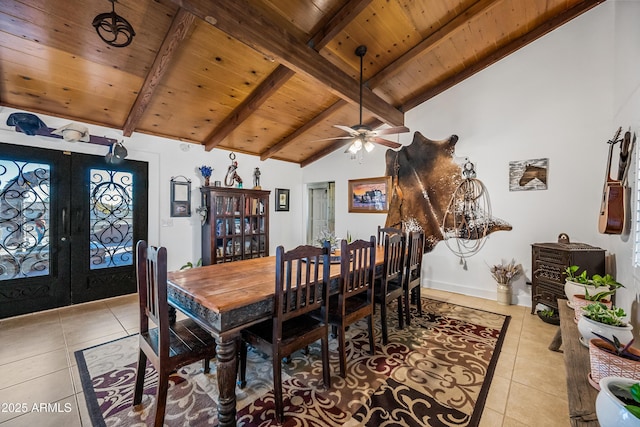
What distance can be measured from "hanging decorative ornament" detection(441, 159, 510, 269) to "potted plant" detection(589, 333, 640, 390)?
292 cm

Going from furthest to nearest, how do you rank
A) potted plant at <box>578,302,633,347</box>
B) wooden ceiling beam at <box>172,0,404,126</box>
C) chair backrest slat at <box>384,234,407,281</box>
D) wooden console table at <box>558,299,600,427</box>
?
chair backrest slat at <box>384,234,407,281</box> < wooden ceiling beam at <box>172,0,404,126</box> < potted plant at <box>578,302,633,347</box> < wooden console table at <box>558,299,600,427</box>

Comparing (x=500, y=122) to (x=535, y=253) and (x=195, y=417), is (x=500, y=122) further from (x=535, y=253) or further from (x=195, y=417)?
(x=195, y=417)

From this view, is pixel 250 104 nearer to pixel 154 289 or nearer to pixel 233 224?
pixel 233 224

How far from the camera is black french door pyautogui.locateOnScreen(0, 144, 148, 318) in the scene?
311 centimetres

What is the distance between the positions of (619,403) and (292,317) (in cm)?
150

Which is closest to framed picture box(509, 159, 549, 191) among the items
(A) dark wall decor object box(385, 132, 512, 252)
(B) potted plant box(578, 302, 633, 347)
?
(A) dark wall decor object box(385, 132, 512, 252)

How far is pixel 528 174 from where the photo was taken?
3600 millimetres

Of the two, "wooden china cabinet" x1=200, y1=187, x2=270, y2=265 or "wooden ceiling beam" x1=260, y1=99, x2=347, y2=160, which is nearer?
"wooden ceiling beam" x1=260, y1=99, x2=347, y2=160

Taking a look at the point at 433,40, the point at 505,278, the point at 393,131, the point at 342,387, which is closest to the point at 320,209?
the point at 393,131

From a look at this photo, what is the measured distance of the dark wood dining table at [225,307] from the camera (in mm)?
1486

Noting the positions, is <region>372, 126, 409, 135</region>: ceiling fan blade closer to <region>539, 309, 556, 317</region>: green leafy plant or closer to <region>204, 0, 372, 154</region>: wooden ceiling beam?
<region>204, 0, 372, 154</region>: wooden ceiling beam

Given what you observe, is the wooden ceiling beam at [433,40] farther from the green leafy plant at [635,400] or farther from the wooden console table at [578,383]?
the green leafy plant at [635,400]

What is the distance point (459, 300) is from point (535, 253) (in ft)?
3.81

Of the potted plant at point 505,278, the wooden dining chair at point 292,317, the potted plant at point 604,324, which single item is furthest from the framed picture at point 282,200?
the potted plant at point 604,324
